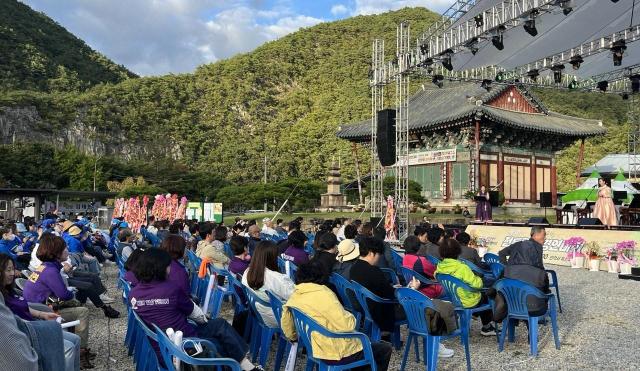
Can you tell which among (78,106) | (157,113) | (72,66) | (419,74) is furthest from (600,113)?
(72,66)

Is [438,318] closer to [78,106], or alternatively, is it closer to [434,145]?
[434,145]

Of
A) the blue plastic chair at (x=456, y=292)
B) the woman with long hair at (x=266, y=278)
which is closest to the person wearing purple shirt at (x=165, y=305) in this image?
the woman with long hair at (x=266, y=278)

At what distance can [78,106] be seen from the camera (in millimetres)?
52250

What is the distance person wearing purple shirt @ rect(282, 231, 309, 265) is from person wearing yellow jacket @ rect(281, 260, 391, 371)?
2444 mm

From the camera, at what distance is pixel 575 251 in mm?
11180

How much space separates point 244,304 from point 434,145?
2110cm

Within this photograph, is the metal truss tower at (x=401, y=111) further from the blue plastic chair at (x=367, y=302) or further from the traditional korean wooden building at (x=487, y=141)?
the blue plastic chair at (x=367, y=302)

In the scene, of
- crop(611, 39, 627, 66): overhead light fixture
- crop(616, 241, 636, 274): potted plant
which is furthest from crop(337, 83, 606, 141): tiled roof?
crop(616, 241, 636, 274): potted plant

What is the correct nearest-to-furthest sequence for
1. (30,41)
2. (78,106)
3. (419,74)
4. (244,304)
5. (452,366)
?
(452,366)
(244,304)
(419,74)
(78,106)
(30,41)

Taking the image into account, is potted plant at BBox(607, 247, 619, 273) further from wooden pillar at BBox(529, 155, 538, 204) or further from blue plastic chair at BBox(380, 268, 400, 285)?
wooden pillar at BBox(529, 155, 538, 204)

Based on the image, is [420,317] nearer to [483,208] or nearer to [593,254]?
[593,254]

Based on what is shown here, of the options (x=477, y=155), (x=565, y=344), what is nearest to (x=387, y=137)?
(x=477, y=155)

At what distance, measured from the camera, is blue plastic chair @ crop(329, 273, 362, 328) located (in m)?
4.27

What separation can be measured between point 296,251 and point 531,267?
8.00ft
